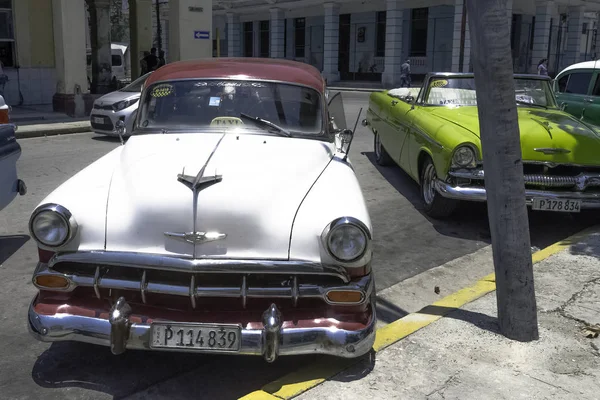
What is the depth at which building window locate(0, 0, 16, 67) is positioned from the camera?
1633 cm

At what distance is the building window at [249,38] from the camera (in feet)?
145

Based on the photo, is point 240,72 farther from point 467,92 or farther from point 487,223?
point 467,92

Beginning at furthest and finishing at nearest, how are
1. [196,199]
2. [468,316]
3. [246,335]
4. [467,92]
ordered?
[467,92]
[468,316]
[196,199]
[246,335]

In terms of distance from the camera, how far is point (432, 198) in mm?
7098

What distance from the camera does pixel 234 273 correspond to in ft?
10.7

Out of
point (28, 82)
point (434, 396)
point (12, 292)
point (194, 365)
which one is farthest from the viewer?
point (28, 82)

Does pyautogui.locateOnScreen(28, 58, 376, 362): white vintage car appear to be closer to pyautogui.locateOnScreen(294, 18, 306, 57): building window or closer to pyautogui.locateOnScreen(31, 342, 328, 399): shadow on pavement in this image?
pyautogui.locateOnScreen(31, 342, 328, 399): shadow on pavement

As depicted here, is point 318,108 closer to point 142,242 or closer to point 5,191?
point 142,242

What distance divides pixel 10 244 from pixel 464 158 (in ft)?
15.0

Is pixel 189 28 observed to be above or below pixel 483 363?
above

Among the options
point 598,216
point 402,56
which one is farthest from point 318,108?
point 402,56

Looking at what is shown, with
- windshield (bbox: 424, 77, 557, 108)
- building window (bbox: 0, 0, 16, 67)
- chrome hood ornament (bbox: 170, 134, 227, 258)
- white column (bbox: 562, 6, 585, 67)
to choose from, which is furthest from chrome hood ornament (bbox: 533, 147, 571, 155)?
white column (bbox: 562, 6, 585, 67)

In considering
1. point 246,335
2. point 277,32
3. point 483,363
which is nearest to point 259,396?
point 246,335

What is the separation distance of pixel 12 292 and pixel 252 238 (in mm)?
2516
